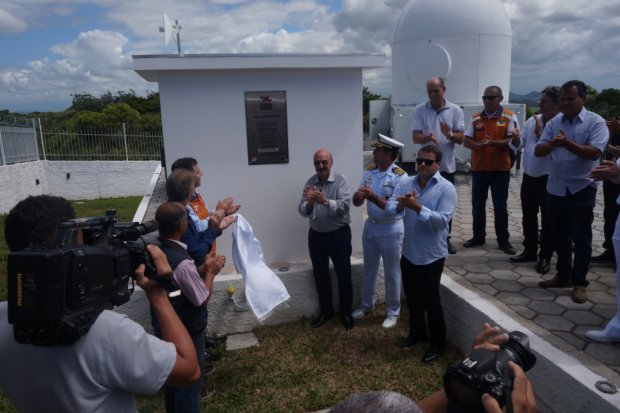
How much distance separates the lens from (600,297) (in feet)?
13.6

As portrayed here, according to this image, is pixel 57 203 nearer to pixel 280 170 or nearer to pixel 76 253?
pixel 76 253

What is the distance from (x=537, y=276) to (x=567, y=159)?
4.53ft

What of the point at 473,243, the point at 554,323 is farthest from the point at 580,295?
the point at 473,243

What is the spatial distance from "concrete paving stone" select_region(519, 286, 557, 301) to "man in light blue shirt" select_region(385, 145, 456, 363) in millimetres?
1040

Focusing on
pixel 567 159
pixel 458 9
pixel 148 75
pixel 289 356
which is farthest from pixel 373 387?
pixel 458 9

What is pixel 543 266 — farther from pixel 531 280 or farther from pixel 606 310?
pixel 606 310

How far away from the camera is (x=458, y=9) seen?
1259 cm

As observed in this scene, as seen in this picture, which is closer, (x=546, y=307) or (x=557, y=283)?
(x=546, y=307)

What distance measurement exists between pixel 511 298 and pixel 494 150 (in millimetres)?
1946

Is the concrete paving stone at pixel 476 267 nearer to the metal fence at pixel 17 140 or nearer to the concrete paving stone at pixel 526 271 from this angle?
the concrete paving stone at pixel 526 271

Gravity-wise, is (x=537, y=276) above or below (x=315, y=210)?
below

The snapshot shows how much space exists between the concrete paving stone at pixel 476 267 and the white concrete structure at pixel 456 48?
23.9 ft

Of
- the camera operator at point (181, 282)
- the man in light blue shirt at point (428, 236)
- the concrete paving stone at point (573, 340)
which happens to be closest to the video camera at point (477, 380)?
the camera operator at point (181, 282)

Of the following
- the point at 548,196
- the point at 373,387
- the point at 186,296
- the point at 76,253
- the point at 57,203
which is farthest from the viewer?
the point at 548,196
